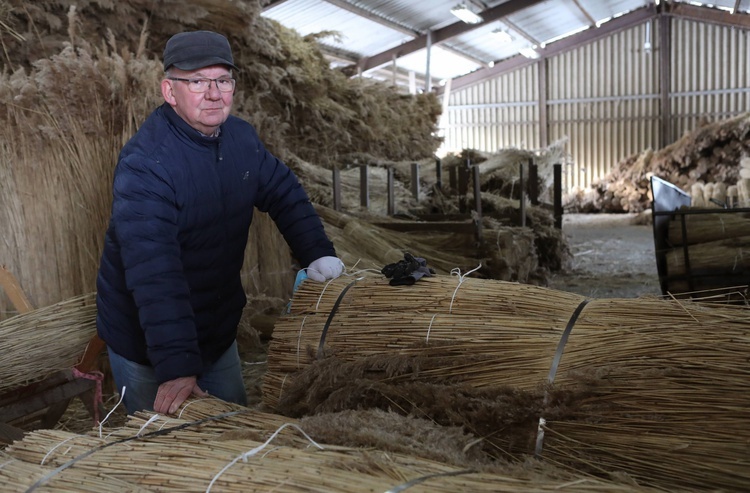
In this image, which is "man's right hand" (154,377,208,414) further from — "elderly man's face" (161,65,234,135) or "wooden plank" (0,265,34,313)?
"wooden plank" (0,265,34,313)

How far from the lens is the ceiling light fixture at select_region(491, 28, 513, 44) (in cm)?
1559

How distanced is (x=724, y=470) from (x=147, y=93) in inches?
112

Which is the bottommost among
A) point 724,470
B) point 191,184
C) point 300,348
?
point 724,470

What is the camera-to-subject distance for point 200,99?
221cm

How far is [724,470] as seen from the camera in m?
1.52

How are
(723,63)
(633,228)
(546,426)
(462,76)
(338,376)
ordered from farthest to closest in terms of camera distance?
(462,76) < (723,63) < (633,228) < (338,376) < (546,426)

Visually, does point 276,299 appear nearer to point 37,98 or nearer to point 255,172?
point 37,98

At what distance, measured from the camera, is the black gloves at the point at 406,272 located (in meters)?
2.22

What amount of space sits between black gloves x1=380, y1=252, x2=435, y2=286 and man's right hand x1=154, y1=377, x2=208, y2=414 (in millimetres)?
673

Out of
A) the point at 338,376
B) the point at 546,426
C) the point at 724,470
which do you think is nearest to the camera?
the point at 724,470

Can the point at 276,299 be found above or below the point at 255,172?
below

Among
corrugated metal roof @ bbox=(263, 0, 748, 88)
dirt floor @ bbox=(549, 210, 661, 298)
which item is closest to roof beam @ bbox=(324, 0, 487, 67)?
corrugated metal roof @ bbox=(263, 0, 748, 88)

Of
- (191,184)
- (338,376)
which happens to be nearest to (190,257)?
(191,184)

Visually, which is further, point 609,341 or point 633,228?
point 633,228
